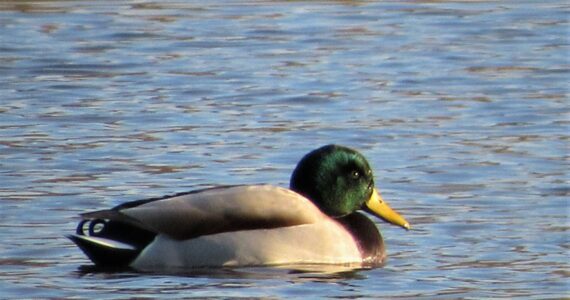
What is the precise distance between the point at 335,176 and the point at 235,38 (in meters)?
8.54

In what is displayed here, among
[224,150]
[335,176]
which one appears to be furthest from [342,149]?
[224,150]

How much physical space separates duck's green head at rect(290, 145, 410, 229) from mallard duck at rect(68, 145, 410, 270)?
0.60ft

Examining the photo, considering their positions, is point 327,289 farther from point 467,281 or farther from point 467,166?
point 467,166

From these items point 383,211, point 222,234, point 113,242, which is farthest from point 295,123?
point 113,242

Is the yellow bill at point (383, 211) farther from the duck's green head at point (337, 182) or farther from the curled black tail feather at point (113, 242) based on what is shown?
the curled black tail feather at point (113, 242)

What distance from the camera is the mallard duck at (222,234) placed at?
11055 mm

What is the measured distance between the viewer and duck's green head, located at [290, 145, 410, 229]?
11.5 m

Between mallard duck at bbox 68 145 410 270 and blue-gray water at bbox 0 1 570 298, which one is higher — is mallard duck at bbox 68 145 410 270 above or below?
above

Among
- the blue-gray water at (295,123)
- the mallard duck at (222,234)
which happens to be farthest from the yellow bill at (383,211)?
the mallard duck at (222,234)

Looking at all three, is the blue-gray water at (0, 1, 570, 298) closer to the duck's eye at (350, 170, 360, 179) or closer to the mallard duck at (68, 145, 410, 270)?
the mallard duck at (68, 145, 410, 270)

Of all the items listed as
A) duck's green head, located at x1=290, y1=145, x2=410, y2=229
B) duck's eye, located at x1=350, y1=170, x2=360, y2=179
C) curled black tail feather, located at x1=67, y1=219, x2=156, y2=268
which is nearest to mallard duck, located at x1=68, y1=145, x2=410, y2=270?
curled black tail feather, located at x1=67, y1=219, x2=156, y2=268

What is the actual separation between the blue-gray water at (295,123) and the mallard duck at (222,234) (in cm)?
19

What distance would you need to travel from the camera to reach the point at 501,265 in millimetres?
10812

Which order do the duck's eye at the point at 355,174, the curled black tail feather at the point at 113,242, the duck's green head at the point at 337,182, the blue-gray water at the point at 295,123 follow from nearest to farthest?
the blue-gray water at the point at 295,123
the curled black tail feather at the point at 113,242
the duck's green head at the point at 337,182
the duck's eye at the point at 355,174
